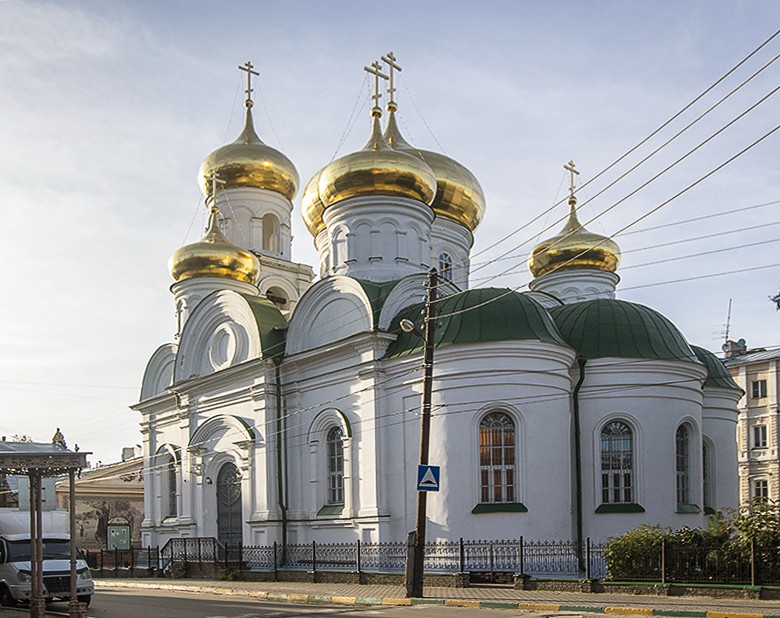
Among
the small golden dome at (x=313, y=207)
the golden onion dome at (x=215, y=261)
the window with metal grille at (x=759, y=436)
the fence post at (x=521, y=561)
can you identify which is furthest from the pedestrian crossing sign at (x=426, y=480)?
the window with metal grille at (x=759, y=436)

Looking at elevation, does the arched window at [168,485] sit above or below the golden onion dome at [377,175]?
below

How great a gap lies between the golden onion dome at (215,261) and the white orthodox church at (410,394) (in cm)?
7

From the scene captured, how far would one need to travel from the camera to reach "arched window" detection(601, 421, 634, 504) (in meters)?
21.9

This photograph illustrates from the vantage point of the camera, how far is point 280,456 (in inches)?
1001

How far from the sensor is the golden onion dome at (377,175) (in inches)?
1018

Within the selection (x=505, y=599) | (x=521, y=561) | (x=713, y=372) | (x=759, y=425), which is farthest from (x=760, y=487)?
(x=505, y=599)

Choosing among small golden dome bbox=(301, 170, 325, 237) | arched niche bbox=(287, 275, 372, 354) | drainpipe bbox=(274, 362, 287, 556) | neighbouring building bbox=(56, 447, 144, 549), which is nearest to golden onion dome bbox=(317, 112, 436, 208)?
small golden dome bbox=(301, 170, 325, 237)

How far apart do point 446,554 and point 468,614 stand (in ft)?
22.8

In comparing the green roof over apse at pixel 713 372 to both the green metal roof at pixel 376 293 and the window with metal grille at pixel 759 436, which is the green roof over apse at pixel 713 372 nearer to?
the green metal roof at pixel 376 293

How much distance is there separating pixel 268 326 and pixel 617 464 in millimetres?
10046

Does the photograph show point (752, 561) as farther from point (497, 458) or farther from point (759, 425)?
point (759, 425)

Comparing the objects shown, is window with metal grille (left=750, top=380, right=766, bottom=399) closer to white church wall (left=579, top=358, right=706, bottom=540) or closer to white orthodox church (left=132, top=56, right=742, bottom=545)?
white orthodox church (left=132, top=56, right=742, bottom=545)

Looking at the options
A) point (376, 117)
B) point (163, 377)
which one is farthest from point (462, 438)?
point (163, 377)

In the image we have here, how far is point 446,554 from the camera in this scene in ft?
67.7
